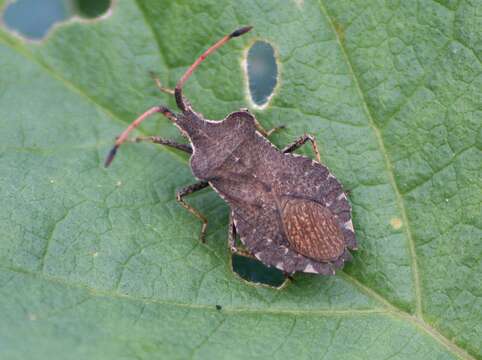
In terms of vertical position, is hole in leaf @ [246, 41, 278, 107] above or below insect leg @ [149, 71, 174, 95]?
above

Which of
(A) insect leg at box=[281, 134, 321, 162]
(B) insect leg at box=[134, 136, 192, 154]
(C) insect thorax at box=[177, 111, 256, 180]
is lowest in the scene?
(B) insect leg at box=[134, 136, 192, 154]

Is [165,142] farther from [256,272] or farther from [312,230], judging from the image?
[312,230]

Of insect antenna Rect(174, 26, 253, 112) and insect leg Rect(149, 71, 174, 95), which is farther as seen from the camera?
insect leg Rect(149, 71, 174, 95)

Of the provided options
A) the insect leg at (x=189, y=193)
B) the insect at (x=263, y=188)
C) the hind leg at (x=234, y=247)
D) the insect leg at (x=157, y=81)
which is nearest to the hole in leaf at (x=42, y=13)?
the insect leg at (x=157, y=81)

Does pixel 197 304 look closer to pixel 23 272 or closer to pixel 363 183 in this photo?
pixel 23 272

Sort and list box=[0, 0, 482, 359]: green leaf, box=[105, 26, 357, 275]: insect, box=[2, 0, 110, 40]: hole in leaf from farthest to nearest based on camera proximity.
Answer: box=[2, 0, 110, 40]: hole in leaf → box=[105, 26, 357, 275]: insect → box=[0, 0, 482, 359]: green leaf

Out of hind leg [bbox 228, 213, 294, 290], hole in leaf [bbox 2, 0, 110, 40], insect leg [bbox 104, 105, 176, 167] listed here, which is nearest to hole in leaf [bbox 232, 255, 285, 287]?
hind leg [bbox 228, 213, 294, 290]

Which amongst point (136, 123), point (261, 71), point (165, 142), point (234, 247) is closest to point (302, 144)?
point (261, 71)

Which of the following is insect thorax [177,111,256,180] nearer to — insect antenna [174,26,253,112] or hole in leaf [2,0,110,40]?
insect antenna [174,26,253,112]
